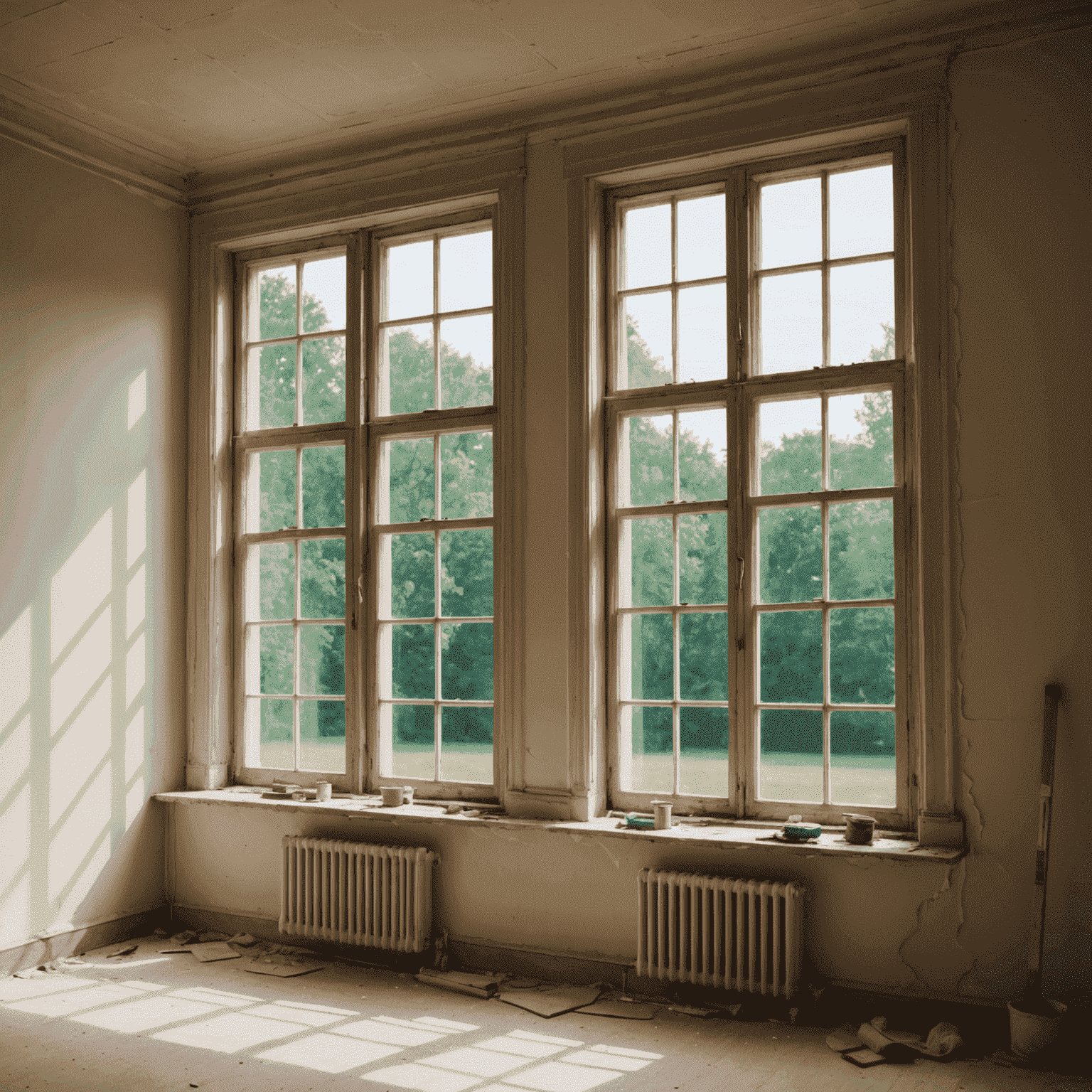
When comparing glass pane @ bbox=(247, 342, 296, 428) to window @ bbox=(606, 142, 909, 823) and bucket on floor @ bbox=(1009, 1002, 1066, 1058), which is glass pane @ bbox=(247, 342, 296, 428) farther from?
bucket on floor @ bbox=(1009, 1002, 1066, 1058)

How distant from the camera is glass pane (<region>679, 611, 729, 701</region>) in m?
4.21

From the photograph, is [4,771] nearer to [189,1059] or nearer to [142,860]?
[142,860]

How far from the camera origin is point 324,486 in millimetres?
5094

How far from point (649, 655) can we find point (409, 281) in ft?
7.00

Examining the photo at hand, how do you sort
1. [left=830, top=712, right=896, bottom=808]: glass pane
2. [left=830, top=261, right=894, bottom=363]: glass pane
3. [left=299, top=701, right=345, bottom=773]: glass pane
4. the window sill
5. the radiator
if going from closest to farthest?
the window sill
the radiator
[left=830, top=712, right=896, bottom=808]: glass pane
[left=830, top=261, right=894, bottom=363]: glass pane
[left=299, top=701, right=345, bottom=773]: glass pane

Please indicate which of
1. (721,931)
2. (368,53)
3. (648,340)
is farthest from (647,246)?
(721,931)

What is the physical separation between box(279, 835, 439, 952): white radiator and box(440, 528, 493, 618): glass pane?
3.53 ft

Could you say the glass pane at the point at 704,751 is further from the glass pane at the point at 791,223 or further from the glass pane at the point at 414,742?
the glass pane at the point at 791,223

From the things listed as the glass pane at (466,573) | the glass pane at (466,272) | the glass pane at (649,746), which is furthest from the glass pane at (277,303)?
the glass pane at (649,746)

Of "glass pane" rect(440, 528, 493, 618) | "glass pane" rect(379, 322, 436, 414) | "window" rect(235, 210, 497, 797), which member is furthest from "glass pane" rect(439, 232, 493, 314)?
"glass pane" rect(440, 528, 493, 618)

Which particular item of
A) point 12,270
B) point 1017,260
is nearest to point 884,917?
point 1017,260

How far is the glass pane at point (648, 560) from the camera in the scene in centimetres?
436

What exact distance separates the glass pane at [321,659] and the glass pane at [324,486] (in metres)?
0.52

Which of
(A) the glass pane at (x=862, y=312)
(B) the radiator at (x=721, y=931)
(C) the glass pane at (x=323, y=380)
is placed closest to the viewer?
(B) the radiator at (x=721, y=931)
